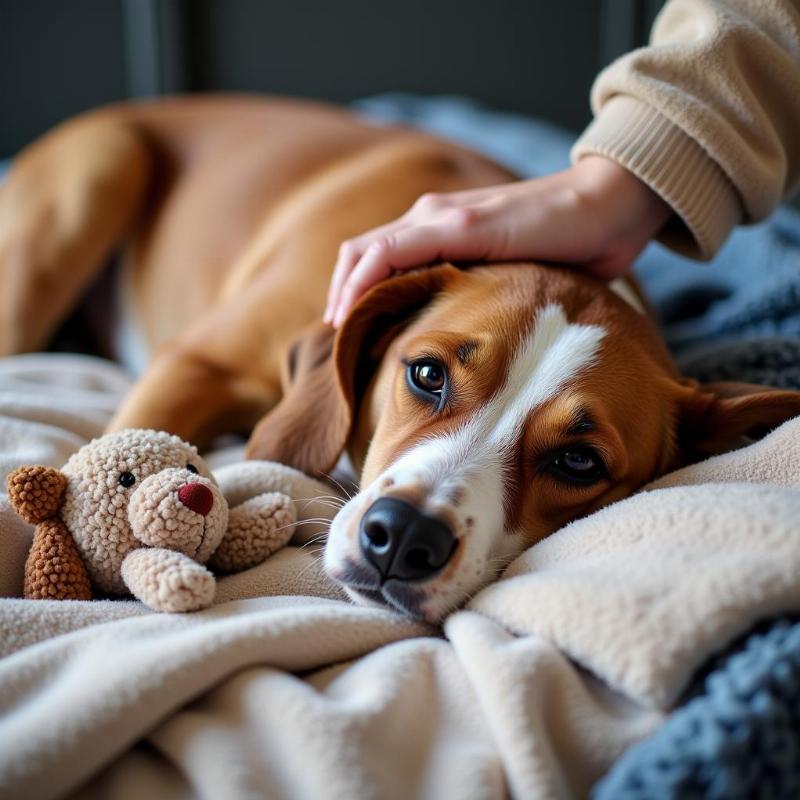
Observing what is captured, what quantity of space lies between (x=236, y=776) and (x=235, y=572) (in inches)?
19.1

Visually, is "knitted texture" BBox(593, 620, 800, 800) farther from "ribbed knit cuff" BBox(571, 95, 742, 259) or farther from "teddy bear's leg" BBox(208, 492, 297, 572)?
"ribbed knit cuff" BBox(571, 95, 742, 259)

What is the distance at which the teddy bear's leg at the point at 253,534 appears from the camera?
4.16 feet

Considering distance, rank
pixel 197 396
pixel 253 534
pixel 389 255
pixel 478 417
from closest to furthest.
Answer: pixel 253 534 < pixel 478 417 < pixel 389 255 < pixel 197 396

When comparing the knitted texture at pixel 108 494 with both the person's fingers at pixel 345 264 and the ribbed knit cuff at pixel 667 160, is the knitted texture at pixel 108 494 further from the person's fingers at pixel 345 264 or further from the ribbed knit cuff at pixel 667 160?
the ribbed knit cuff at pixel 667 160

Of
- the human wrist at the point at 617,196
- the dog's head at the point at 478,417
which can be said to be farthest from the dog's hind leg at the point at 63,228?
the human wrist at the point at 617,196

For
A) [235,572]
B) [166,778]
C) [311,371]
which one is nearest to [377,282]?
[311,371]

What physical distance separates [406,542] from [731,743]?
49 centimetres

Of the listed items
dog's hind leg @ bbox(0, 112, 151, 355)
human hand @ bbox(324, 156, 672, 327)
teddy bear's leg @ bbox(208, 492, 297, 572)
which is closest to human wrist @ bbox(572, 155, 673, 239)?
human hand @ bbox(324, 156, 672, 327)

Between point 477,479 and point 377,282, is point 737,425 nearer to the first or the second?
point 477,479

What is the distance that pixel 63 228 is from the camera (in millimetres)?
2670

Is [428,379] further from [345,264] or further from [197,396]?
[197,396]

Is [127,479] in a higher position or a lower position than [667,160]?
lower

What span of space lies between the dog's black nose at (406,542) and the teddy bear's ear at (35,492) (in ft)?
1.41

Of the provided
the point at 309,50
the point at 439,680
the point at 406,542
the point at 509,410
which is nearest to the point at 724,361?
the point at 509,410
